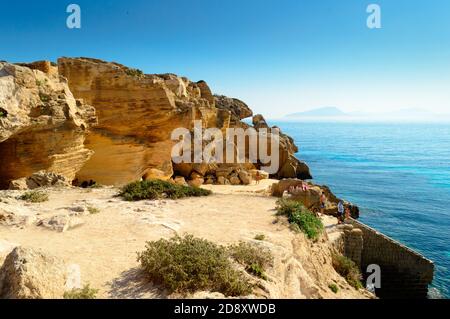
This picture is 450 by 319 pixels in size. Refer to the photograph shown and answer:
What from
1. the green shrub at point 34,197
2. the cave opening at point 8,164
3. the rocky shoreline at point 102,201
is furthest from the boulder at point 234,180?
the green shrub at point 34,197

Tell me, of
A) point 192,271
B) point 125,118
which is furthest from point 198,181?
point 192,271

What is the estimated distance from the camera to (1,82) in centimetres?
1187

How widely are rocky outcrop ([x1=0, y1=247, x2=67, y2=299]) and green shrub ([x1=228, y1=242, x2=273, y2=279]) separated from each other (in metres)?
3.73

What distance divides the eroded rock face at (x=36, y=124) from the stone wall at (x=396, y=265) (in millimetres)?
14384

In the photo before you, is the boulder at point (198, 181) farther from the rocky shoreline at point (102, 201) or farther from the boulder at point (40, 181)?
the boulder at point (40, 181)

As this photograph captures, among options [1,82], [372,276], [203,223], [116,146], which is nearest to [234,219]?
[203,223]

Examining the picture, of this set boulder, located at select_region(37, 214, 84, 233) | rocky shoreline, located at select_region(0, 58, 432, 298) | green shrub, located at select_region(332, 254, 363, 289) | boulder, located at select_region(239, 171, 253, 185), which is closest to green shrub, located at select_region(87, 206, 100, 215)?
rocky shoreline, located at select_region(0, 58, 432, 298)

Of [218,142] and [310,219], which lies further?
[218,142]

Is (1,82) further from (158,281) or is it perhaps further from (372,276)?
(372,276)

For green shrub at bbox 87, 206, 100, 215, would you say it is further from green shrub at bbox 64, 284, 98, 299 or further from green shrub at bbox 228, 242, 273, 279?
green shrub at bbox 64, 284, 98, 299

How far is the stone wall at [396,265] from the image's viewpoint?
52.2 ft
